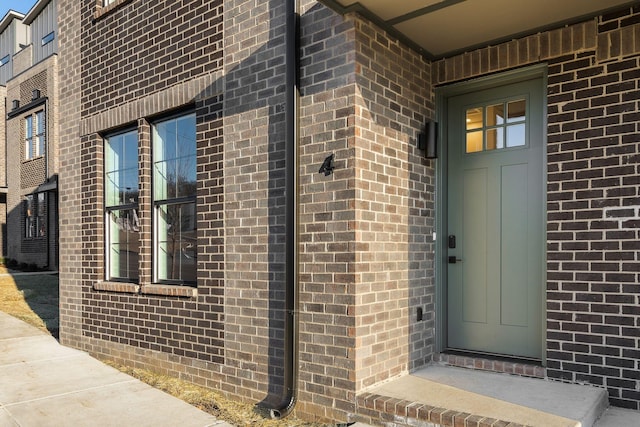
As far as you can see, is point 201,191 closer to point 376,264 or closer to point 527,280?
point 376,264

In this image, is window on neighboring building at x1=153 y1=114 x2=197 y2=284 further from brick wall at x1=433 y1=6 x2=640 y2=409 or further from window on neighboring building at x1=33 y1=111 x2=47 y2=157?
window on neighboring building at x1=33 y1=111 x2=47 y2=157

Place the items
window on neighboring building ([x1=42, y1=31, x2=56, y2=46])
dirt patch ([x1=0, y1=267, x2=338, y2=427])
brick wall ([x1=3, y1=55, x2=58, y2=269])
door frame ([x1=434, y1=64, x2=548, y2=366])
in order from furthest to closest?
window on neighboring building ([x1=42, y1=31, x2=56, y2=46])
brick wall ([x1=3, y1=55, x2=58, y2=269])
door frame ([x1=434, y1=64, x2=548, y2=366])
dirt patch ([x1=0, y1=267, x2=338, y2=427])

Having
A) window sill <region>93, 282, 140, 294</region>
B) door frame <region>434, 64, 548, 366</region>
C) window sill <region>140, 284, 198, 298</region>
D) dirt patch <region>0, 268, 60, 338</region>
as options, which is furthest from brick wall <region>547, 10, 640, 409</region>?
dirt patch <region>0, 268, 60, 338</region>

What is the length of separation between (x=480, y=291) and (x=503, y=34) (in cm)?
219

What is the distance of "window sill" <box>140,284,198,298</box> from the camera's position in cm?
523

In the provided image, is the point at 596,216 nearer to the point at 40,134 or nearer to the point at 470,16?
the point at 470,16

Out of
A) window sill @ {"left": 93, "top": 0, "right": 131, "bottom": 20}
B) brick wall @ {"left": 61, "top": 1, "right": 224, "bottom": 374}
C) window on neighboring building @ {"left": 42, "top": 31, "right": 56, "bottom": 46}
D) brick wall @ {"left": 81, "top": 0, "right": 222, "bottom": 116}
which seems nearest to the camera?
brick wall @ {"left": 61, "top": 1, "right": 224, "bottom": 374}

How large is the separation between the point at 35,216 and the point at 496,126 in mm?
19079

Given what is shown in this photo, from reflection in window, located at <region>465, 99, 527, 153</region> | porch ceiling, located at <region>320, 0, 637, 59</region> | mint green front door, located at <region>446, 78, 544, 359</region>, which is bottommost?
mint green front door, located at <region>446, 78, 544, 359</region>

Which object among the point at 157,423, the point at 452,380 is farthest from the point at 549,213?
the point at 157,423

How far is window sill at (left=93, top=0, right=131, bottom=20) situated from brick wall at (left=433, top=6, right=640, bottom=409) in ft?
15.4

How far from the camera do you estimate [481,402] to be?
3613mm

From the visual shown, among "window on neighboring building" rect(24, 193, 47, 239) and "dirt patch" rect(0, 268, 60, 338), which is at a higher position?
"window on neighboring building" rect(24, 193, 47, 239)

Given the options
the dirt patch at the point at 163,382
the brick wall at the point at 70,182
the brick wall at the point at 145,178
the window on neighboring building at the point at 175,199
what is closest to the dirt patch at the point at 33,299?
the dirt patch at the point at 163,382
